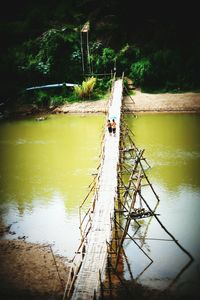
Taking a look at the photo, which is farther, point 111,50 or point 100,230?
point 111,50

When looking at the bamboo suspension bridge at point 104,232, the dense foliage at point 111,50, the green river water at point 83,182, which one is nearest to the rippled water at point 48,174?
the green river water at point 83,182

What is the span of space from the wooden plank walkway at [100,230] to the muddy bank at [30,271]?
1.38 meters

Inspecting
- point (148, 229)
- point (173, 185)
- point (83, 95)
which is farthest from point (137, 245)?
point (83, 95)

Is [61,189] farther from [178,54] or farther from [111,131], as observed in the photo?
[178,54]

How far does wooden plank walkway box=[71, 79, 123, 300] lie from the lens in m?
8.95

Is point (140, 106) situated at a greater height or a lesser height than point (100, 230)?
greater

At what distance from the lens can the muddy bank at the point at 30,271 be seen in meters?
10.3

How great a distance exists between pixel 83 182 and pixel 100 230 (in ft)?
20.4

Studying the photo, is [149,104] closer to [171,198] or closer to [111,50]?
[111,50]

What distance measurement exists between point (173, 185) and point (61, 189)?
4.98m

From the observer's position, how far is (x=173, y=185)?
51.9 feet

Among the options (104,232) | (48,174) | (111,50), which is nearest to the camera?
(104,232)

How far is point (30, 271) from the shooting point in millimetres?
11211

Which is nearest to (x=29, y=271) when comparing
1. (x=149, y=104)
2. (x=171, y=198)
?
(x=171, y=198)
